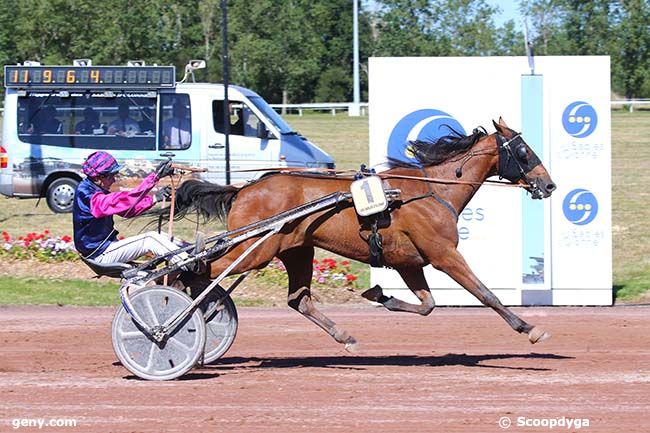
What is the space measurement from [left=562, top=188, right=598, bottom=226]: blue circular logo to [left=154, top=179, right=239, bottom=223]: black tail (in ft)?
15.5

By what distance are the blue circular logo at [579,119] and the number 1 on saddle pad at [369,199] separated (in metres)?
4.44

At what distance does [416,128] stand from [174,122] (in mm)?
7066

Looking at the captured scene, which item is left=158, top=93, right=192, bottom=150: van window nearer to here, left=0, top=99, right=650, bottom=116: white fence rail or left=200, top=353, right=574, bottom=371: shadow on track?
left=200, top=353, right=574, bottom=371: shadow on track

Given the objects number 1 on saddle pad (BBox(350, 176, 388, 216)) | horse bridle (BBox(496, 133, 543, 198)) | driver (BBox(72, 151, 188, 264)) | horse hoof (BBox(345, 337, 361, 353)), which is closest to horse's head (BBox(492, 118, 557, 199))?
horse bridle (BBox(496, 133, 543, 198))

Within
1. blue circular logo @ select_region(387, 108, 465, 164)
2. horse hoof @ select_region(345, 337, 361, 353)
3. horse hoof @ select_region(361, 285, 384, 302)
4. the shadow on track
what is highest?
blue circular logo @ select_region(387, 108, 465, 164)

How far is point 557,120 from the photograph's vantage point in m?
12.1

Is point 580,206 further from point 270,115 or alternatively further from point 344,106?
point 344,106

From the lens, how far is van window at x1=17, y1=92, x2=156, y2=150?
18.3 metres

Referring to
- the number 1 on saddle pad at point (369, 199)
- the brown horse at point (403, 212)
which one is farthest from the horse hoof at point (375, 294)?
the number 1 on saddle pad at point (369, 199)

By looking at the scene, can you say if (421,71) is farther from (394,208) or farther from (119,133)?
(119,133)

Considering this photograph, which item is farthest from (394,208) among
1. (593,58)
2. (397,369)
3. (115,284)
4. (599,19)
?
(599,19)

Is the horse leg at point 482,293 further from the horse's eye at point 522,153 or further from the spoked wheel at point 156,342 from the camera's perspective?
the spoked wheel at point 156,342

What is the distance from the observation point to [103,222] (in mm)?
8219

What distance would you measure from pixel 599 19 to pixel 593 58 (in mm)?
32712
